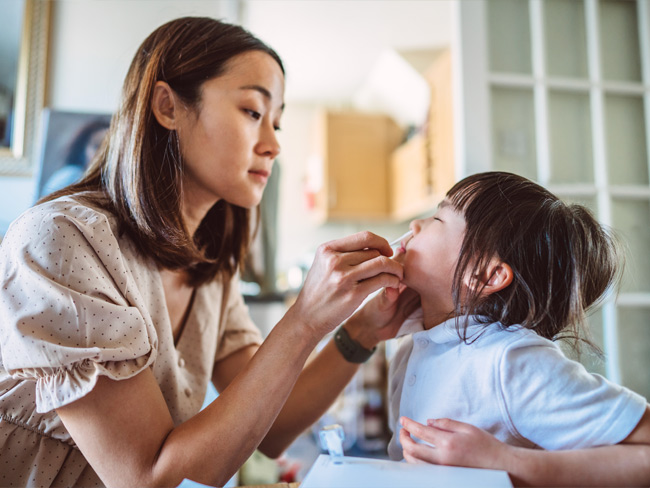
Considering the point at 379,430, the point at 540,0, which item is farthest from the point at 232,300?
the point at 379,430

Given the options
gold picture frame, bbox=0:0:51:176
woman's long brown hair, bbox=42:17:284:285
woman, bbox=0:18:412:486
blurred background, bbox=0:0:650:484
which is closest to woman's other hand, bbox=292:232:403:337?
woman, bbox=0:18:412:486

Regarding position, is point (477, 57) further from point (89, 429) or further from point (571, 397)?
point (89, 429)

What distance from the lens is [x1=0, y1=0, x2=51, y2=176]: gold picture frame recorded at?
71.6 inches

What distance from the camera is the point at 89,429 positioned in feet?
1.91

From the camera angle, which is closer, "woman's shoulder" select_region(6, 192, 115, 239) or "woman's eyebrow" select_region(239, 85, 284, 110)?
"woman's shoulder" select_region(6, 192, 115, 239)

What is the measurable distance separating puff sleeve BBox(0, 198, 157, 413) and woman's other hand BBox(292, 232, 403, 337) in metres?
0.22

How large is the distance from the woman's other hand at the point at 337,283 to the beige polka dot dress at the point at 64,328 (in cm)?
22

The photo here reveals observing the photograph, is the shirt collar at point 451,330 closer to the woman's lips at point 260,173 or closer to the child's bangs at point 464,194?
the child's bangs at point 464,194

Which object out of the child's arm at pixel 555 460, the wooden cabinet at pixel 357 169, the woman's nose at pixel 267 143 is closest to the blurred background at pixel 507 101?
the woman's nose at pixel 267 143

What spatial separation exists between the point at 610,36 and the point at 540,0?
1.16 ft

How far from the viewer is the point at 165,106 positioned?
2.92 feet

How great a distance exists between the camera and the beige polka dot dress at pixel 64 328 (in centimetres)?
58

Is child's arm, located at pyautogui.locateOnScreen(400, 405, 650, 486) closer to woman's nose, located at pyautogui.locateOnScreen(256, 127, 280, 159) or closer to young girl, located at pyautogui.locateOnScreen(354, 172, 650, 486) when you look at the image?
young girl, located at pyautogui.locateOnScreen(354, 172, 650, 486)

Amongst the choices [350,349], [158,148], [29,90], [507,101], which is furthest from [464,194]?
[29,90]
